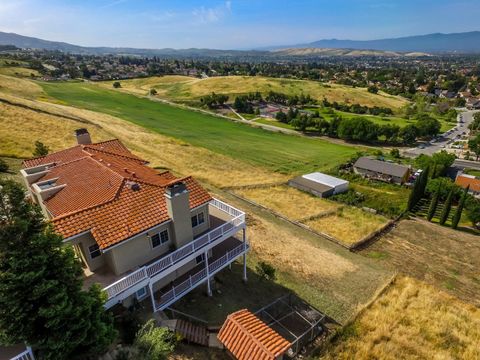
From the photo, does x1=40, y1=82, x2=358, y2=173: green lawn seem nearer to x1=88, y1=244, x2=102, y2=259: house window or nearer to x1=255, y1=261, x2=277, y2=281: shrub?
x1=255, y1=261, x2=277, y2=281: shrub

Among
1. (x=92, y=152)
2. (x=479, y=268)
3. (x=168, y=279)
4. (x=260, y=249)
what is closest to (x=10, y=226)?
(x=168, y=279)

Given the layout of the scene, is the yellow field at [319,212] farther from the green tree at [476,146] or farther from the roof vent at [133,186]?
the green tree at [476,146]

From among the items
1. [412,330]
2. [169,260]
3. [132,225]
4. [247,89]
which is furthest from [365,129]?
[132,225]

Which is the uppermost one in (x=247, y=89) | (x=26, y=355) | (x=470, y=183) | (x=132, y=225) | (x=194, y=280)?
(x=132, y=225)

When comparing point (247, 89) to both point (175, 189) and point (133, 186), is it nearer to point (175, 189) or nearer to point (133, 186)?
point (133, 186)

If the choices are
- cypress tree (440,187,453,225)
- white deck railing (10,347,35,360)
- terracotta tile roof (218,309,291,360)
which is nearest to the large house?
white deck railing (10,347,35,360)

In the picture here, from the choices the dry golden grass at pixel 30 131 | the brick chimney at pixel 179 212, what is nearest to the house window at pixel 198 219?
the brick chimney at pixel 179 212
